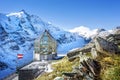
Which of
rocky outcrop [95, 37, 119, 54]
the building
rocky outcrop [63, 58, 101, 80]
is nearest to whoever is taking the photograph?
rocky outcrop [63, 58, 101, 80]

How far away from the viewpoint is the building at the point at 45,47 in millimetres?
54562

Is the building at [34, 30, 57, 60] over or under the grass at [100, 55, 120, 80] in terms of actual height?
over

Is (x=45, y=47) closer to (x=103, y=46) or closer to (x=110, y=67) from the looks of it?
(x=103, y=46)

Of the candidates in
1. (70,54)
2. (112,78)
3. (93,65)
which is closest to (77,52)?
(70,54)

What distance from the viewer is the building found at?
5456cm

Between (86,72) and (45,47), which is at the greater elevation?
(45,47)

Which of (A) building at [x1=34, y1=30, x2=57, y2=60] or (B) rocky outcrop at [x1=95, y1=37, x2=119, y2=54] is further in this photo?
(A) building at [x1=34, y1=30, x2=57, y2=60]

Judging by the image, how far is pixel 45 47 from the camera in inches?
2180

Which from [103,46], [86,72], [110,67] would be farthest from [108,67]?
[103,46]

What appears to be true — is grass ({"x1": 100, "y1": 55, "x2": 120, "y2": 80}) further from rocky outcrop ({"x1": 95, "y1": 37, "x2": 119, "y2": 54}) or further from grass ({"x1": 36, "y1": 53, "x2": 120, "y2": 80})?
rocky outcrop ({"x1": 95, "y1": 37, "x2": 119, "y2": 54})

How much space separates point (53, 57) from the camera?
55906mm

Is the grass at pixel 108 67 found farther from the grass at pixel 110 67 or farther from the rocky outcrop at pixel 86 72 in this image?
the rocky outcrop at pixel 86 72

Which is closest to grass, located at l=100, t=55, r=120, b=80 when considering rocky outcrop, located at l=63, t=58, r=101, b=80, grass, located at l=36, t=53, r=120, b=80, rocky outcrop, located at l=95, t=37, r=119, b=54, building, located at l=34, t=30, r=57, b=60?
grass, located at l=36, t=53, r=120, b=80

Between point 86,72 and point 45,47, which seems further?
point 45,47
